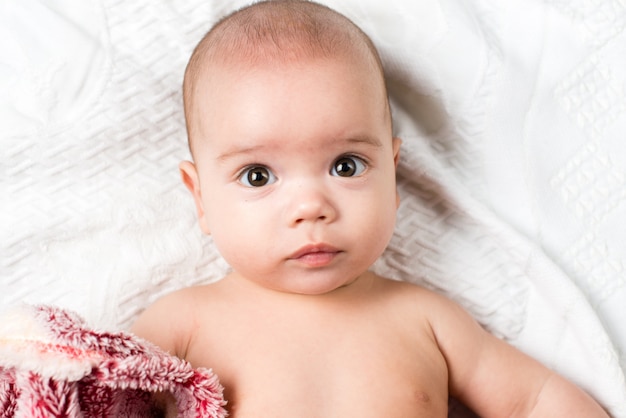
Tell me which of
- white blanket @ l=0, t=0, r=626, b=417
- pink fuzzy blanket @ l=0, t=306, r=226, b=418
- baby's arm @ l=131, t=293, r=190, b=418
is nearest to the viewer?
pink fuzzy blanket @ l=0, t=306, r=226, b=418

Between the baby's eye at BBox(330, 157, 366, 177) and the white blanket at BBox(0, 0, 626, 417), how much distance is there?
264 mm

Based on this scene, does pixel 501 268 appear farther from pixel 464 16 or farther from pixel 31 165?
pixel 31 165

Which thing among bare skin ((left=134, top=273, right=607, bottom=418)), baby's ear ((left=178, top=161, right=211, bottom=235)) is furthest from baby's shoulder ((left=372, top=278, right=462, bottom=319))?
baby's ear ((left=178, top=161, right=211, bottom=235))

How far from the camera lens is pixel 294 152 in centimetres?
117

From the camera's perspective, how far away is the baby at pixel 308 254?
118 centimetres

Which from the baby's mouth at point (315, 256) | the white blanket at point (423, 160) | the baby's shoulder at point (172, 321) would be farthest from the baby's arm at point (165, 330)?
the baby's mouth at point (315, 256)

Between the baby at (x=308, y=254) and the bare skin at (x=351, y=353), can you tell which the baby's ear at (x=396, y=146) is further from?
the bare skin at (x=351, y=353)

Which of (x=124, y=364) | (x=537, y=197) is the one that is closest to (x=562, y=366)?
(x=537, y=197)

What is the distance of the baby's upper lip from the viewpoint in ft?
3.80

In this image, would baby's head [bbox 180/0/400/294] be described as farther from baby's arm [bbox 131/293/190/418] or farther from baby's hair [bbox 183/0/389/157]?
baby's arm [bbox 131/293/190/418]

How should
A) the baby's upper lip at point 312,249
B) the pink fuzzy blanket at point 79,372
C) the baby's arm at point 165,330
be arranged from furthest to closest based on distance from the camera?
the baby's arm at point 165,330
the baby's upper lip at point 312,249
the pink fuzzy blanket at point 79,372

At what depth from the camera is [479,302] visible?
1477mm

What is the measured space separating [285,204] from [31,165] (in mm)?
528

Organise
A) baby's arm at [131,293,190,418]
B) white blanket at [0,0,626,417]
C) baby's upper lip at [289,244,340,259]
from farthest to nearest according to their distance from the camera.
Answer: white blanket at [0,0,626,417], baby's arm at [131,293,190,418], baby's upper lip at [289,244,340,259]
